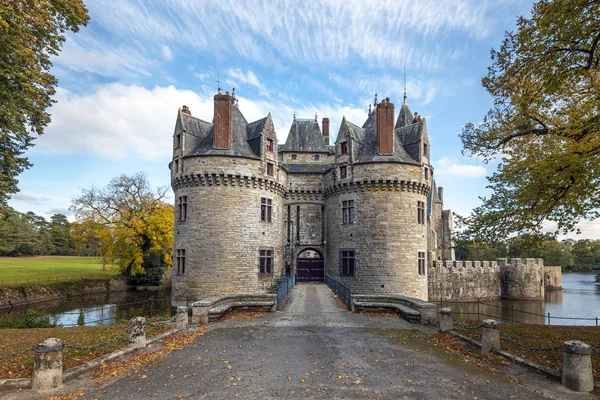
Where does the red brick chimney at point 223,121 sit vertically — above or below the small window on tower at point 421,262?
above

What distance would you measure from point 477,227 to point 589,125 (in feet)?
15.1

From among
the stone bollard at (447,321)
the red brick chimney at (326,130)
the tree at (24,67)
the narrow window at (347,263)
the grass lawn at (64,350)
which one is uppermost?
the red brick chimney at (326,130)

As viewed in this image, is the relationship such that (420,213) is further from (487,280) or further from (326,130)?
(487,280)

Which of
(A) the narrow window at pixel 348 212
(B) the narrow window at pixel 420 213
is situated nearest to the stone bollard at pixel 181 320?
(A) the narrow window at pixel 348 212

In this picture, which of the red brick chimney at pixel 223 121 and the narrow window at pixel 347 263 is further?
the narrow window at pixel 347 263

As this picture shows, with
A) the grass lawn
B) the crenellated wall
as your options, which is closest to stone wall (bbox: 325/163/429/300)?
the crenellated wall

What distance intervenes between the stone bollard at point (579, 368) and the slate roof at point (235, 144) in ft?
68.3

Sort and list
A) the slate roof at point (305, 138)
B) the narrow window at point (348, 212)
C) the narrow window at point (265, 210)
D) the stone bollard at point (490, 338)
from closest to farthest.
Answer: the stone bollard at point (490, 338), the narrow window at point (265, 210), the narrow window at point (348, 212), the slate roof at point (305, 138)

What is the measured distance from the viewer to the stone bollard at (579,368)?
24.5 ft

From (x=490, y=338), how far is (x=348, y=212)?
55.6ft

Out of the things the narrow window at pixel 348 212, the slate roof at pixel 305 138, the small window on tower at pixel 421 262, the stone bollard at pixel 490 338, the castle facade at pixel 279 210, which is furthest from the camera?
the slate roof at pixel 305 138

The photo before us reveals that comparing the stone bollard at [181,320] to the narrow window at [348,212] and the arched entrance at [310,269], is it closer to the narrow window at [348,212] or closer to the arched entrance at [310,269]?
the narrow window at [348,212]

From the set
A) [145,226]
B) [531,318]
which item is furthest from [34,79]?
[531,318]

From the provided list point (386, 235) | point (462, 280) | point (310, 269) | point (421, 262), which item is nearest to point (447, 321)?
point (386, 235)
